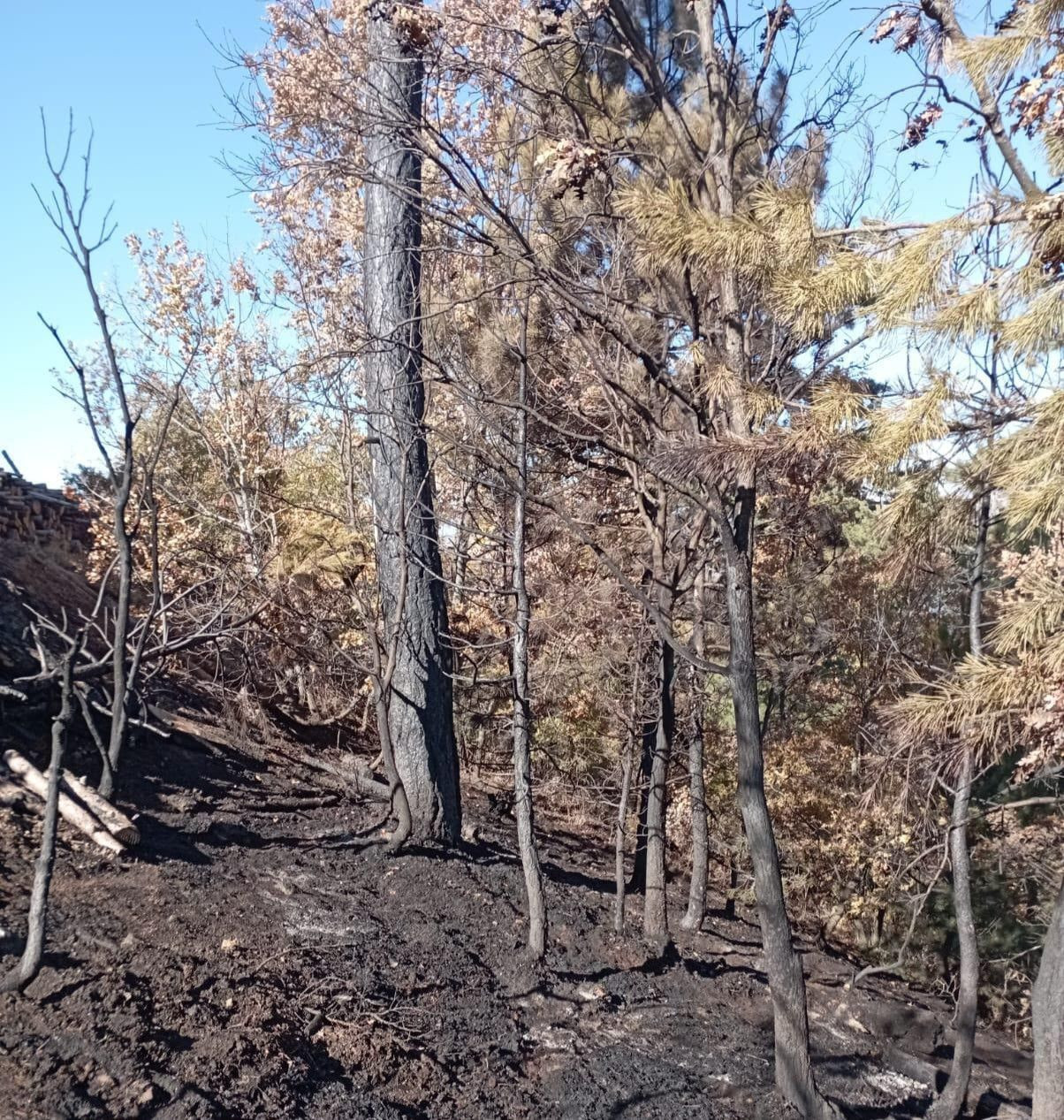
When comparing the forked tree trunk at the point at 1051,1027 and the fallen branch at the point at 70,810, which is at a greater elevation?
the forked tree trunk at the point at 1051,1027

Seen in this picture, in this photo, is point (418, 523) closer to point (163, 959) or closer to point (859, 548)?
point (163, 959)

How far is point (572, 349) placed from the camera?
24.8ft

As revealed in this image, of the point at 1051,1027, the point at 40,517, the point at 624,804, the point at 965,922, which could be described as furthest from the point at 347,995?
the point at 40,517

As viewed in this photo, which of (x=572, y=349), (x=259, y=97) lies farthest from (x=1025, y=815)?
(x=259, y=97)

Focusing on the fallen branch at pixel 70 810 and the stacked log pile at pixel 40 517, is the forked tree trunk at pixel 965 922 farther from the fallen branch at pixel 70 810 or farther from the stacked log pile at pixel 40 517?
the stacked log pile at pixel 40 517

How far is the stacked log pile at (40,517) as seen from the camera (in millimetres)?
12039

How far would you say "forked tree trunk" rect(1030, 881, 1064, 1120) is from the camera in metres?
4.52

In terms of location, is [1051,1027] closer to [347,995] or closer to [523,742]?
[523,742]

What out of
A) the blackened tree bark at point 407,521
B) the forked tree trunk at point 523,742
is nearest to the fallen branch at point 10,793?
the blackened tree bark at point 407,521

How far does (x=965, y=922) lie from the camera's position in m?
5.86

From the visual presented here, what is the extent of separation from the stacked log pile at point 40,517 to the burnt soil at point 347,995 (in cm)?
646

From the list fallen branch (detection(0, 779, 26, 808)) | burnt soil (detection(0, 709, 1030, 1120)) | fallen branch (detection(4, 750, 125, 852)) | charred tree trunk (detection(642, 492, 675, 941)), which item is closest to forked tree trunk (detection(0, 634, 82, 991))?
burnt soil (detection(0, 709, 1030, 1120))

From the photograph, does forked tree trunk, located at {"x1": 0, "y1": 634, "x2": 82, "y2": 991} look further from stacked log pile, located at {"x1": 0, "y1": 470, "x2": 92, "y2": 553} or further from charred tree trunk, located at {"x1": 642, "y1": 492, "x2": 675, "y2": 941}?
stacked log pile, located at {"x1": 0, "y1": 470, "x2": 92, "y2": 553}

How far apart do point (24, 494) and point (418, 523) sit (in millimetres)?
8513
